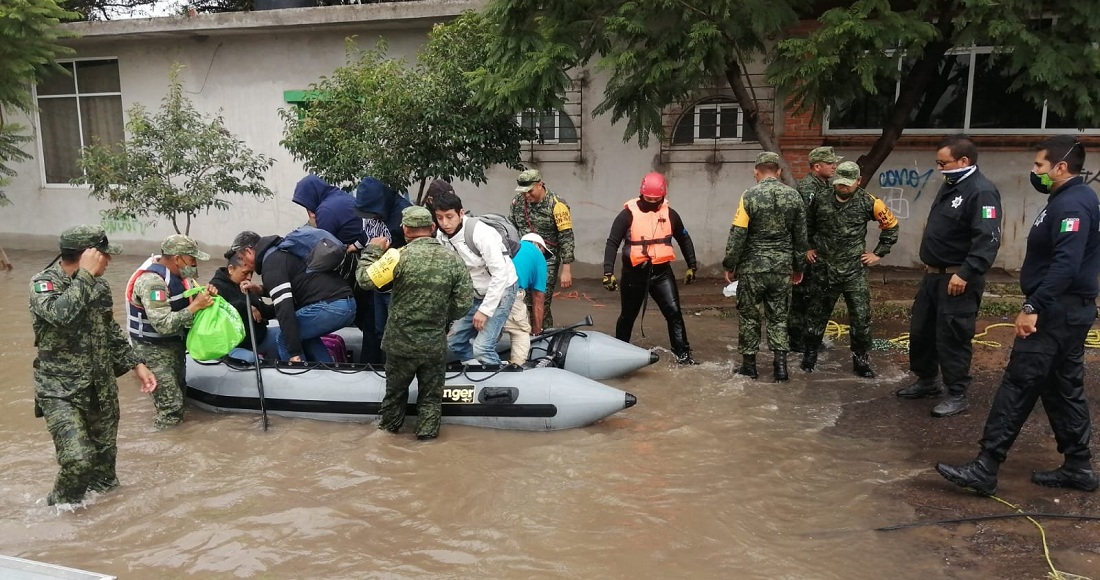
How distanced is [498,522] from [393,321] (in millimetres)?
1559

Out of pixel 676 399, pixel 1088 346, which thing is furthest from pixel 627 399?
pixel 1088 346

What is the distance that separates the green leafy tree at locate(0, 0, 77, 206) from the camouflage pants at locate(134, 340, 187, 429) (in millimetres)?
7351

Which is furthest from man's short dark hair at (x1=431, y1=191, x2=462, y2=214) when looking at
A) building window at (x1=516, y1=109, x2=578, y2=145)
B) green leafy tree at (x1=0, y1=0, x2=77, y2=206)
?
green leafy tree at (x1=0, y1=0, x2=77, y2=206)

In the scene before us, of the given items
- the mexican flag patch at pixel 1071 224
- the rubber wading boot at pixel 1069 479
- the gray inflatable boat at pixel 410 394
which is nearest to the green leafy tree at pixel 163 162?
the gray inflatable boat at pixel 410 394

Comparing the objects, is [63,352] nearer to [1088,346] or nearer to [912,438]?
[912,438]

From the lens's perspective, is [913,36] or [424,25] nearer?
[913,36]

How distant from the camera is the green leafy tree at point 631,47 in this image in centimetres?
708

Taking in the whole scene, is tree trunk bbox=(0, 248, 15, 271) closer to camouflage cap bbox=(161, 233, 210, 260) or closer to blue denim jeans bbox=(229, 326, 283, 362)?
blue denim jeans bbox=(229, 326, 283, 362)

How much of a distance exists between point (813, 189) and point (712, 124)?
399 cm

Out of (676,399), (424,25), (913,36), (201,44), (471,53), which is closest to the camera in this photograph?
(676,399)

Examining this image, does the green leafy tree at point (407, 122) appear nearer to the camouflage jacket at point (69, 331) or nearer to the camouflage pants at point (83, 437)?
the camouflage jacket at point (69, 331)

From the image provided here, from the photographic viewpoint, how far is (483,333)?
5.85 meters

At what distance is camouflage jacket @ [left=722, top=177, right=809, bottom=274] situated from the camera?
630 cm

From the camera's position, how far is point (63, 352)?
430 centimetres
